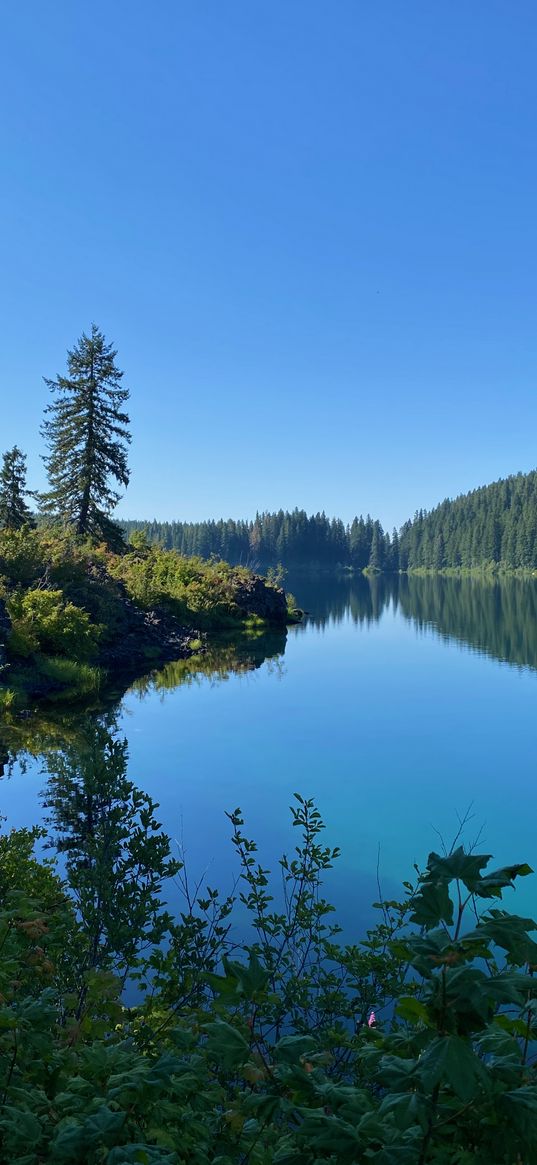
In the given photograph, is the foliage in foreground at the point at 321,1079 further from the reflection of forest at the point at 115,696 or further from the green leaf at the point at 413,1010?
the reflection of forest at the point at 115,696

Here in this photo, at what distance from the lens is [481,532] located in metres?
146

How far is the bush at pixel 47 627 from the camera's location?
842 inches

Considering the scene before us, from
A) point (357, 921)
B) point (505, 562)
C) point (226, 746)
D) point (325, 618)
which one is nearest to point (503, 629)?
point (325, 618)

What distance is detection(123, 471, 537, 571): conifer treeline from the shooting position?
139m

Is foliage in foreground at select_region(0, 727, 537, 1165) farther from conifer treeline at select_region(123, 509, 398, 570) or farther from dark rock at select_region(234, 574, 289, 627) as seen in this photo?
conifer treeline at select_region(123, 509, 398, 570)

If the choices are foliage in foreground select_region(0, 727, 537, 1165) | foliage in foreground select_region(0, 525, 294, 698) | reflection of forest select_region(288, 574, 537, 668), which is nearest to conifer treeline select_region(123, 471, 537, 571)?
reflection of forest select_region(288, 574, 537, 668)

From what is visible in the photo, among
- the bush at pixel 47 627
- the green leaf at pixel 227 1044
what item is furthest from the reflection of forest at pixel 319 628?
the green leaf at pixel 227 1044

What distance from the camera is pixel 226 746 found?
16578 millimetres

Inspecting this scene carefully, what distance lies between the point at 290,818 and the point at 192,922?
728 centimetres

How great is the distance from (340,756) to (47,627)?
11.8 meters

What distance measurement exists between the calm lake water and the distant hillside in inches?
4219

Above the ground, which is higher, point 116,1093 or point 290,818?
point 116,1093

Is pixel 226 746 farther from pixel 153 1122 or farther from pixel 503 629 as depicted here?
pixel 503 629

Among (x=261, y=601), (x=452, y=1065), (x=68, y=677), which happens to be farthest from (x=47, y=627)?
(x=261, y=601)
